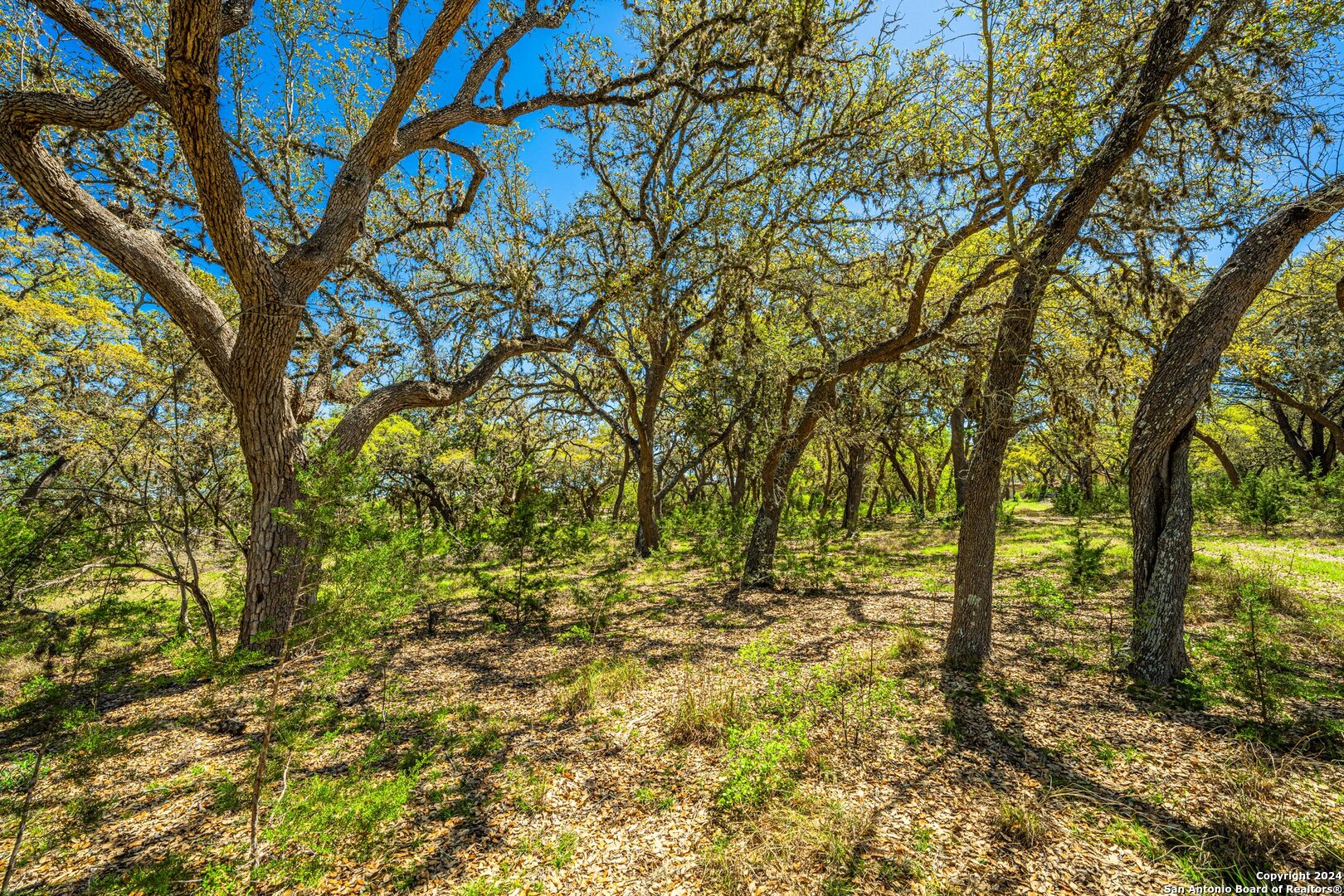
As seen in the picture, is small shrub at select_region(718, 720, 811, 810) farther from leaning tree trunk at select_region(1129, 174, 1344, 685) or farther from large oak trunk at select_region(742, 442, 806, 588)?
large oak trunk at select_region(742, 442, 806, 588)

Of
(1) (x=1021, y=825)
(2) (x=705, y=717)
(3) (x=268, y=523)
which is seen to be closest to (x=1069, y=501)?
(1) (x=1021, y=825)

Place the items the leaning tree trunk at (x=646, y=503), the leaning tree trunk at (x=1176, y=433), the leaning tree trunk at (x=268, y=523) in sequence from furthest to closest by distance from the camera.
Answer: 1. the leaning tree trunk at (x=646, y=503)
2. the leaning tree trunk at (x=268, y=523)
3. the leaning tree trunk at (x=1176, y=433)

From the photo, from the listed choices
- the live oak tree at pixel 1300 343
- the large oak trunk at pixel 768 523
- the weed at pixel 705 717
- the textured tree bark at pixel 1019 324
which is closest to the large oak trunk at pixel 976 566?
the textured tree bark at pixel 1019 324

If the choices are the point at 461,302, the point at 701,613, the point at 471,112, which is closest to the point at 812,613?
the point at 701,613

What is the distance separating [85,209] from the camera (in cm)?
437

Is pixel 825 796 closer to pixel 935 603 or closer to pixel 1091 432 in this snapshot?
pixel 1091 432

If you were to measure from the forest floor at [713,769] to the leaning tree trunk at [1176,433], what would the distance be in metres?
0.46

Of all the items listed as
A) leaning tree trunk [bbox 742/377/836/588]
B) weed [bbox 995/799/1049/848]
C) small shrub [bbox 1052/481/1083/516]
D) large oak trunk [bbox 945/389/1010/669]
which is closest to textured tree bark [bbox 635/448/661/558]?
leaning tree trunk [bbox 742/377/836/588]

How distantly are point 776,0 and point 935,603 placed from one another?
8.72 meters

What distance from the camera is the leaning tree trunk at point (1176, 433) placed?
4.60 metres

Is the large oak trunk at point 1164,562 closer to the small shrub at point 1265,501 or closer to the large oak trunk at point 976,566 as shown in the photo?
the large oak trunk at point 976,566

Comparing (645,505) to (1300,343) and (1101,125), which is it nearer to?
(1101,125)

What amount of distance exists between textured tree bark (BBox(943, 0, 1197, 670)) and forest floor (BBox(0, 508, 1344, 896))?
2.63 feet

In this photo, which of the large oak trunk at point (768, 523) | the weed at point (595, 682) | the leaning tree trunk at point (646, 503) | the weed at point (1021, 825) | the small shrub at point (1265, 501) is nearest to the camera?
the weed at point (1021, 825)
